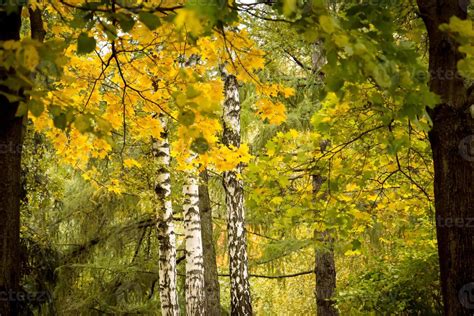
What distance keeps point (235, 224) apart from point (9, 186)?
6.14 metres

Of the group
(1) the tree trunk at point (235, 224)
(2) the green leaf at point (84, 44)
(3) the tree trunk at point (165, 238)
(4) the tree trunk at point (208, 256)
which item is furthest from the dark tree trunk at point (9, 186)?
(4) the tree trunk at point (208, 256)

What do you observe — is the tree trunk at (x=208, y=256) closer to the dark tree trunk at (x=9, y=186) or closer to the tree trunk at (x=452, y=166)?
the tree trunk at (x=452, y=166)

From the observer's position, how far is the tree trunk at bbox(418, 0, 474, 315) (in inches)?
139

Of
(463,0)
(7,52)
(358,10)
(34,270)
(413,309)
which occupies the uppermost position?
(463,0)

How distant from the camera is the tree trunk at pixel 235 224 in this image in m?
8.83

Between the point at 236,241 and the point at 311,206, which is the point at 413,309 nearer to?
the point at 236,241

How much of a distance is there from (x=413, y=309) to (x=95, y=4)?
878cm

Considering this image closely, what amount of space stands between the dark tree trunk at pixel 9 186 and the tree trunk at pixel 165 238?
17.0 ft

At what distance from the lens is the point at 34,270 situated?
10211 millimetres

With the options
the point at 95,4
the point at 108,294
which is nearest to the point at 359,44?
the point at 95,4

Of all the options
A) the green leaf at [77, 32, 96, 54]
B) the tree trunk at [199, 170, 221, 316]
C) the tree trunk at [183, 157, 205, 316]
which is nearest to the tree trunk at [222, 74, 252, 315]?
the tree trunk at [183, 157, 205, 316]

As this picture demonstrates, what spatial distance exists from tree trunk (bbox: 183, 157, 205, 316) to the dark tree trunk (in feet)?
18.2

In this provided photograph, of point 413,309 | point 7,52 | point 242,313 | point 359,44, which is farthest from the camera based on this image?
point 413,309

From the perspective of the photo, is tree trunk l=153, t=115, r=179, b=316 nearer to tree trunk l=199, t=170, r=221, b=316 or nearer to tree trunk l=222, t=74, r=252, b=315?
tree trunk l=222, t=74, r=252, b=315
